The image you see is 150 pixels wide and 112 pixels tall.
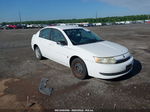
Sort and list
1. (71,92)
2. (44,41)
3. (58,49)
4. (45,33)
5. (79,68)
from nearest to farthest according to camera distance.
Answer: (71,92) → (79,68) → (58,49) → (44,41) → (45,33)

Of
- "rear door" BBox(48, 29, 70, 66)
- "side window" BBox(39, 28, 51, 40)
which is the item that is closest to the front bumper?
"rear door" BBox(48, 29, 70, 66)

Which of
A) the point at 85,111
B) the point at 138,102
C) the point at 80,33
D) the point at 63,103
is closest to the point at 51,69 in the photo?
the point at 80,33

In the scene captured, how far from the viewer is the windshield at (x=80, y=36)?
181 inches

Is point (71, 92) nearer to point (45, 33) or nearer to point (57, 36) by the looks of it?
point (57, 36)

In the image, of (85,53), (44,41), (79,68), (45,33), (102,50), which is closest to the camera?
(85,53)

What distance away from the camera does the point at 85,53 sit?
3.93 meters

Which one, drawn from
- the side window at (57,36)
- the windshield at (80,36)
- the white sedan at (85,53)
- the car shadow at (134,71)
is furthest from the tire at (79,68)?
the car shadow at (134,71)

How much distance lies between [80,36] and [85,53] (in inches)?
46.8

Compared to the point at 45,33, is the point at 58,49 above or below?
below

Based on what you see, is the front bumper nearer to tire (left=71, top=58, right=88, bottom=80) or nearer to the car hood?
tire (left=71, top=58, right=88, bottom=80)

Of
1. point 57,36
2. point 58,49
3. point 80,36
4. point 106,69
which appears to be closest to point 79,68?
point 106,69

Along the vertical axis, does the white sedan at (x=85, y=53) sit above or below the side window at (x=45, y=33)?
below

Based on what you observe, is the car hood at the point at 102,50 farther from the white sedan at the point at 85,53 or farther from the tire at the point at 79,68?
the tire at the point at 79,68

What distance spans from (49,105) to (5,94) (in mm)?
1344
